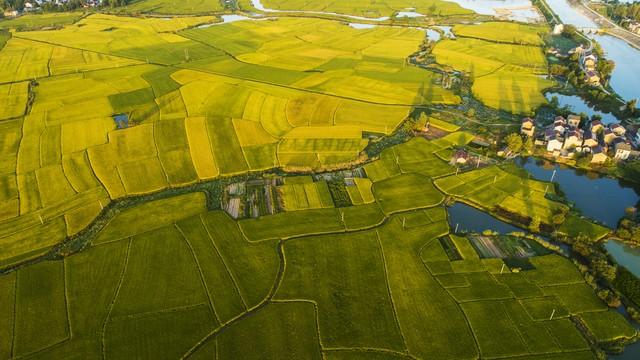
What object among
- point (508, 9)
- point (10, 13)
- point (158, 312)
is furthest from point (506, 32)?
point (10, 13)

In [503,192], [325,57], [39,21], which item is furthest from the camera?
[39,21]

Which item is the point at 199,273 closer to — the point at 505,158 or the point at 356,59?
the point at 505,158

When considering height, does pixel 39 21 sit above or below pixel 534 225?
above

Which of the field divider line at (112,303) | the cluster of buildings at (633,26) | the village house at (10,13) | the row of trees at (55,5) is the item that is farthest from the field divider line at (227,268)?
the village house at (10,13)

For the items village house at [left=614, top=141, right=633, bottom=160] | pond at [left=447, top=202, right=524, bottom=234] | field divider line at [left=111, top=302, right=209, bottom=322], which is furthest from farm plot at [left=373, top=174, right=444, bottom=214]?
village house at [left=614, top=141, right=633, bottom=160]

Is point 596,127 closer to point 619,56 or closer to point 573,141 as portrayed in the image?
point 573,141

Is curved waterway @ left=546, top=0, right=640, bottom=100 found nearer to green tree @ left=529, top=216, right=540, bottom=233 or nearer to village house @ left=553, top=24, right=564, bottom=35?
village house @ left=553, top=24, right=564, bottom=35

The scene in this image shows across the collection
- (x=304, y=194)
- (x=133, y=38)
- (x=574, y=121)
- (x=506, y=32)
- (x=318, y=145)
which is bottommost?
(x=304, y=194)
